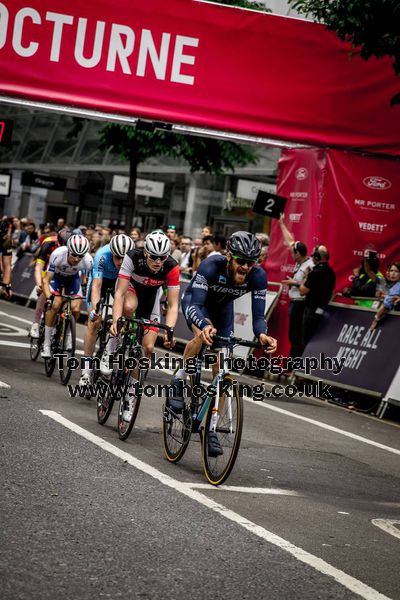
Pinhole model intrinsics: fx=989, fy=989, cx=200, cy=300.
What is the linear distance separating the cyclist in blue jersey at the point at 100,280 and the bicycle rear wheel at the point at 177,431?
2.78 m

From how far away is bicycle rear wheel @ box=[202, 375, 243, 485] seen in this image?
7414 mm

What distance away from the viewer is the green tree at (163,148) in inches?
1112

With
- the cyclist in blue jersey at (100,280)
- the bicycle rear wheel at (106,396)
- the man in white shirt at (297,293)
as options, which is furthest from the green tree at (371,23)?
the bicycle rear wheel at (106,396)

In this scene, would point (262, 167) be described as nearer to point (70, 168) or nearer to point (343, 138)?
point (70, 168)

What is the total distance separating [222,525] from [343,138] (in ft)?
38.6

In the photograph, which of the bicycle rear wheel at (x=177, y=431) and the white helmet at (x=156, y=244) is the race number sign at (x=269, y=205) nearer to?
the white helmet at (x=156, y=244)

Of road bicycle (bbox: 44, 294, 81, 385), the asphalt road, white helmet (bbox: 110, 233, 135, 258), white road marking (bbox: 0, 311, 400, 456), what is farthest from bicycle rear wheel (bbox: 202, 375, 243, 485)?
road bicycle (bbox: 44, 294, 81, 385)

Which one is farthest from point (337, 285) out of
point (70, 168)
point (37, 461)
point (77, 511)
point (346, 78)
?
point (70, 168)

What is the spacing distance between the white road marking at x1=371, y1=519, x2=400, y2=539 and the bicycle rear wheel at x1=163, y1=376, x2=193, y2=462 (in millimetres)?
1692

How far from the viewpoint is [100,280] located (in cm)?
1168

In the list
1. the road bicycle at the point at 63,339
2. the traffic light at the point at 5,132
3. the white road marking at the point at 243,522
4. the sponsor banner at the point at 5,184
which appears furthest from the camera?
the sponsor banner at the point at 5,184

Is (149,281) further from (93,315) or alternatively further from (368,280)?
(368,280)

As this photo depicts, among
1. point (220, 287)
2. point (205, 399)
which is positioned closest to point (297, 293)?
point (220, 287)

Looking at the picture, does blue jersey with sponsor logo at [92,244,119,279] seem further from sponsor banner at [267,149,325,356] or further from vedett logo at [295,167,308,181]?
vedett logo at [295,167,308,181]
